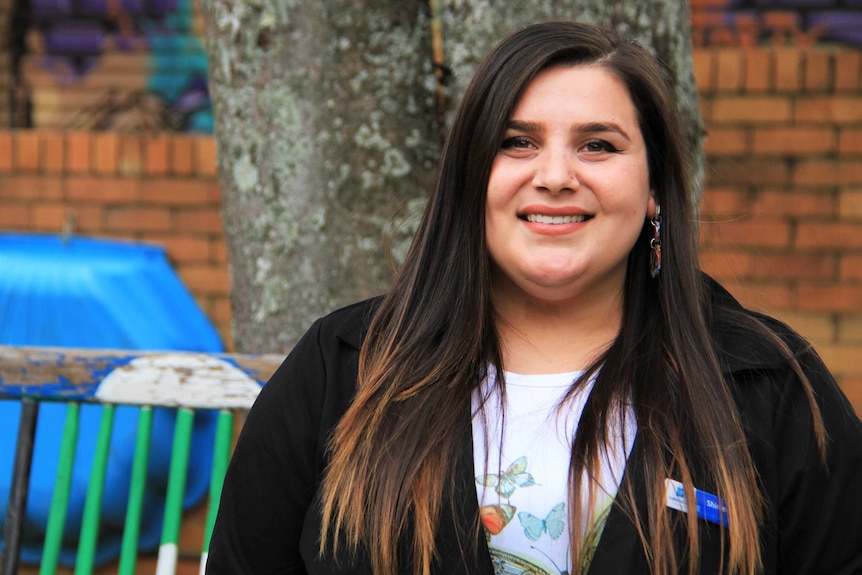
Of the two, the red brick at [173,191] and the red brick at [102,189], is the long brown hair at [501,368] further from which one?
the red brick at [102,189]

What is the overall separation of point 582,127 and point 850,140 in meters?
2.43

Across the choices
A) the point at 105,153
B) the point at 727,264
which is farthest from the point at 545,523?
the point at 105,153

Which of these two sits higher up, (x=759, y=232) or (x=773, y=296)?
(x=759, y=232)

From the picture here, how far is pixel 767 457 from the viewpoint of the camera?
5.98 feet

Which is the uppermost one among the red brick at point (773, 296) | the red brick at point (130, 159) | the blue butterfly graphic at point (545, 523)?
the red brick at point (130, 159)

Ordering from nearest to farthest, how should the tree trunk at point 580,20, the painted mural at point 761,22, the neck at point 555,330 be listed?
the neck at point 555,330, the tree trunk at point 580,20, the painted mural at point 761,22

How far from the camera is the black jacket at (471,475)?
179 centimetres

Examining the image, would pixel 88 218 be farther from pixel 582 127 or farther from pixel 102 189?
pixel 582 127

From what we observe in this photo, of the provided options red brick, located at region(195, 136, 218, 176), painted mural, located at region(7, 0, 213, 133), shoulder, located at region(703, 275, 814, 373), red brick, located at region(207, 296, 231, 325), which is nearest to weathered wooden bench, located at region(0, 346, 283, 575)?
shoulder, located at region(703, 275, 814, 373)

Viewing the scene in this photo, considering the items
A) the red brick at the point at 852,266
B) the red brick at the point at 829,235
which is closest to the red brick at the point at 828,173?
the red brick at the point at 829,235

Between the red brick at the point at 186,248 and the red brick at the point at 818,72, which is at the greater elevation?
the red brick at the point at 818,72

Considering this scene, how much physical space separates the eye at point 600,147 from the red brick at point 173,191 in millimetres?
2616

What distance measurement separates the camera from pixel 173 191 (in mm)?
4285

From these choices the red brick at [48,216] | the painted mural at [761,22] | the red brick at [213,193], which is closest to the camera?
the red brick at [213,193]
